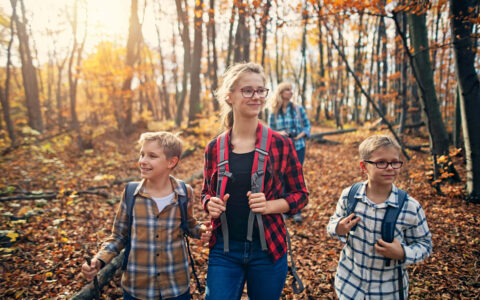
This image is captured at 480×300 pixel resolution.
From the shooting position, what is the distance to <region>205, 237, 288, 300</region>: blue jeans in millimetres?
1897

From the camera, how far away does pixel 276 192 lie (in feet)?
6.89

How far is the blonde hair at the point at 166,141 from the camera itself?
2.29 metres

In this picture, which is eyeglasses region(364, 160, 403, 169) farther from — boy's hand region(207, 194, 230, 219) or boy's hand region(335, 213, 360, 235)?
boy's hand region(207, 194, 230, 219)

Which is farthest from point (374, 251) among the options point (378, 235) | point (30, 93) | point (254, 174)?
point (30, 93)

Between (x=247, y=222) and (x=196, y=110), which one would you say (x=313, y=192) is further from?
(x=196, y=110)

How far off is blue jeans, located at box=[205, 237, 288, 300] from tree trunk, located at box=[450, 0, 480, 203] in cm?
531

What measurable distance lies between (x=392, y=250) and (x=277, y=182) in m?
0.96

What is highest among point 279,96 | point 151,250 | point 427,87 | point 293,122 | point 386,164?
point 427,87

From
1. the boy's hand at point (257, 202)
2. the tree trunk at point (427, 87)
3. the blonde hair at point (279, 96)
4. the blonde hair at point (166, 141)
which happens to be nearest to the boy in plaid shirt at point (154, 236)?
the blonde hair at point (166, 141)

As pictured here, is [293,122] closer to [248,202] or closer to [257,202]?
[248,202]

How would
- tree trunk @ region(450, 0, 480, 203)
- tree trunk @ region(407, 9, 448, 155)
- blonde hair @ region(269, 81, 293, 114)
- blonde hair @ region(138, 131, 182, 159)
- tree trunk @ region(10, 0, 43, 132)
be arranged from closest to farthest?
blonde hair @ region(138, 131, 182, 159)
tree trunk @ region(450, 0, 480, 203)
blonde hair @ region(269, 81, 293, 114)
tree trunk @ region(407, 9, 448, 155)
tree trunk @ region(10, 0, 43, 132)

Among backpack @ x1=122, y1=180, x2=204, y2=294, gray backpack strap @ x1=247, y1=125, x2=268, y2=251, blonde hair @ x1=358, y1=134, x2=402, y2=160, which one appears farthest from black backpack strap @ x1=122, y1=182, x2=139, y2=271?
blonde hair @ x1=358, y1=134, x2=402, y2=160

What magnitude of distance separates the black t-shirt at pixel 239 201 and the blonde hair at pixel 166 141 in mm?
668

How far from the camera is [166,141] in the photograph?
7.63ft
